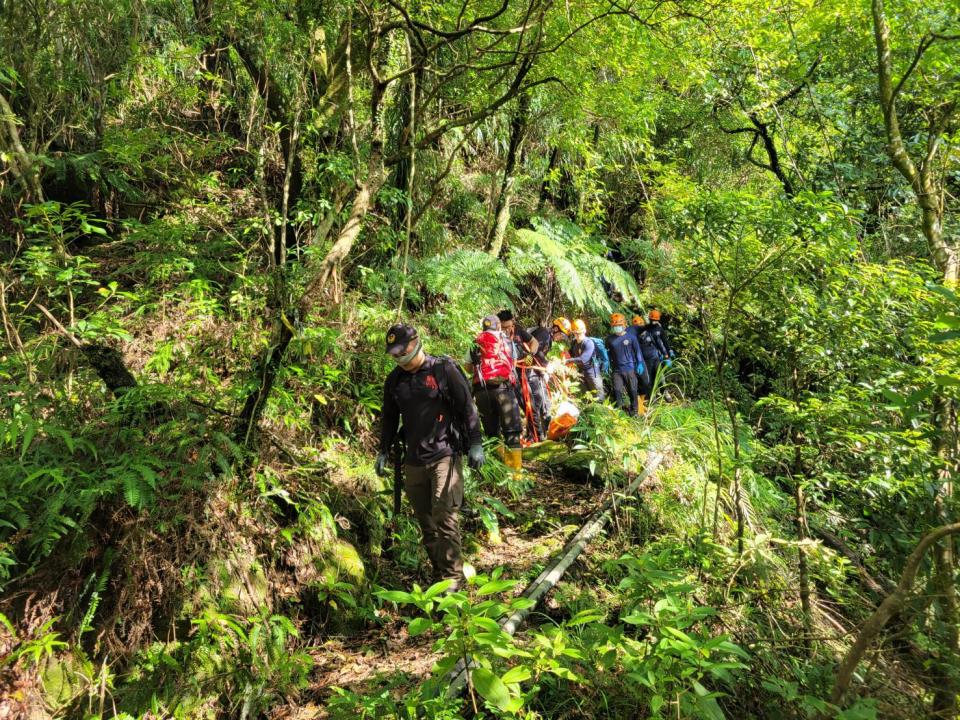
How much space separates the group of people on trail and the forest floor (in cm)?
56

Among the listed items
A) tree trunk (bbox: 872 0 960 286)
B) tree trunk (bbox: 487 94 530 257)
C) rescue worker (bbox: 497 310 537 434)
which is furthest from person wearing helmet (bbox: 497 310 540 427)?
tree trunk (bbox: 872 0 960 286)

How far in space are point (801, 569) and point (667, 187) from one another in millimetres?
5821

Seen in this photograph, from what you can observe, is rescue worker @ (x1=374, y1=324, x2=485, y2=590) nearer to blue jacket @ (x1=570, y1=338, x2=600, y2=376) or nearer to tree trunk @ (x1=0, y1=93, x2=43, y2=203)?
tree trunk @ (x1=0, y1=93, x2=43, y2=203)

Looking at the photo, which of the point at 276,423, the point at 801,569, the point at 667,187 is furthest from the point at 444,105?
the point at 801,569

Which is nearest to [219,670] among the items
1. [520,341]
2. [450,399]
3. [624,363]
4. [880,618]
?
[450,399]

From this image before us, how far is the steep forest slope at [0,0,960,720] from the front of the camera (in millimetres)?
3307

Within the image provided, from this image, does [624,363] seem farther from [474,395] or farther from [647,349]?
[474,395]

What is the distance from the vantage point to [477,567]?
5199 millimetres

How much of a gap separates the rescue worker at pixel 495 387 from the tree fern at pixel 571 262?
141 inches

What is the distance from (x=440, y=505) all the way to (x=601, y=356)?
243 inches

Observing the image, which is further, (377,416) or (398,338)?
(377,416)

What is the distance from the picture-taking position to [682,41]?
816cm

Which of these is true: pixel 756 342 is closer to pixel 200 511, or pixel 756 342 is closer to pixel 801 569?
pixel 801 569

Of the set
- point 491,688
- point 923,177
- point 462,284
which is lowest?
point 491,688
